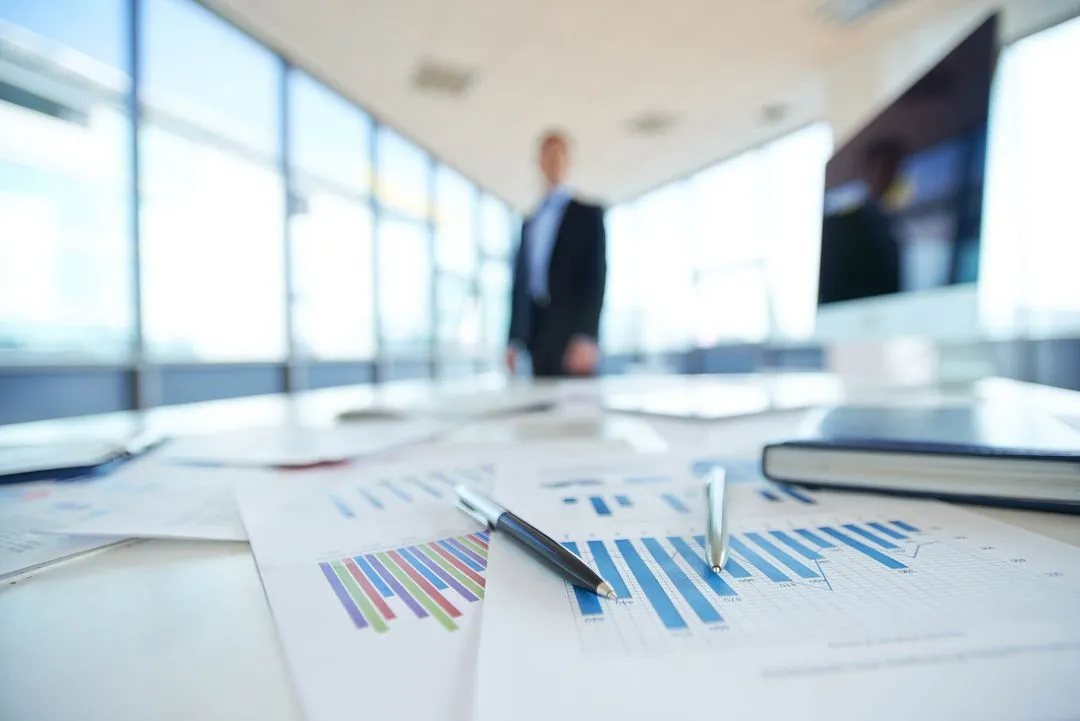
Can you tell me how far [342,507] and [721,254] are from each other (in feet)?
20.4

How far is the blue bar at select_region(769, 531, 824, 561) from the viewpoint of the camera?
277 mm

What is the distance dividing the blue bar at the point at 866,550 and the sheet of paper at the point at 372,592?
0.22 meters

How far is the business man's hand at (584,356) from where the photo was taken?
1.73 m

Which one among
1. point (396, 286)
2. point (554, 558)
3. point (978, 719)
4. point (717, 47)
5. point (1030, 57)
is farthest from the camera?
point (396, 286)

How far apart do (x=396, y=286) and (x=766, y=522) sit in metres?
5.40

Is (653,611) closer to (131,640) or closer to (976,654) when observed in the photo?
(976,654)

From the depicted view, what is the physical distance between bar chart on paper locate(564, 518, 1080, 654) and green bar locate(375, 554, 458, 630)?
58 mm

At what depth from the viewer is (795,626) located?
0.67 feet

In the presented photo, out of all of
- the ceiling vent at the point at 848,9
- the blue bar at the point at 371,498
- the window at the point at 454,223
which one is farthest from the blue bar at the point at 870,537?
the window at the point at 454,223

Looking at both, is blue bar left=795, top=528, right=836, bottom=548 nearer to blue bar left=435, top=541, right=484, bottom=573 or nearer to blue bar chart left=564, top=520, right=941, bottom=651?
blue bar chart left=564, top=520, right=941, bottom=651

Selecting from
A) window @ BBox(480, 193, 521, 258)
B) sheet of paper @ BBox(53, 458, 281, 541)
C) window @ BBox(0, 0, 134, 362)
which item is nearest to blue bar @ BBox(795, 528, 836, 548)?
sheet of paper @ BBox(53, 458, 281, 541)

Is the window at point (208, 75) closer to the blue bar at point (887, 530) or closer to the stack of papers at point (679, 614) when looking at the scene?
the stack of papers at point (679, 614)

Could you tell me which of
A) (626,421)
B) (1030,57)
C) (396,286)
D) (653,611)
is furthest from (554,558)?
(396,286)

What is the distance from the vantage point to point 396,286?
5371mm
